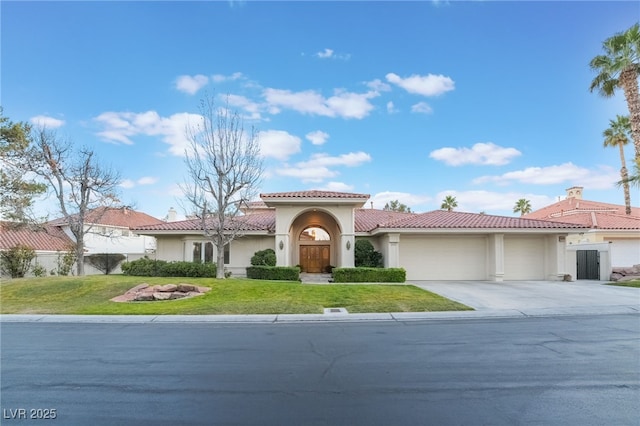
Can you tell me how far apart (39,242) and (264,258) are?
64.2 ft

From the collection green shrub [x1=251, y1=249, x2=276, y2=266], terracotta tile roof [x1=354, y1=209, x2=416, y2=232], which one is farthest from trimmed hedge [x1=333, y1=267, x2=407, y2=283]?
terracotta tile roof [x1=354, y1=209, x2=416, y2=232]

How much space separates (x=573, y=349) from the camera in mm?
7551

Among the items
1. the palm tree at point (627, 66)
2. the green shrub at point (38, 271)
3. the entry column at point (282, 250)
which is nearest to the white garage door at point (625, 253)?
the palm tree at point (627, 66)

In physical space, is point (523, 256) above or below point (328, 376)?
above

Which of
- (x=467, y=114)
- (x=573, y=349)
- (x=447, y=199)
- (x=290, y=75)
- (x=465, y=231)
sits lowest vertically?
(x=573, y=349)

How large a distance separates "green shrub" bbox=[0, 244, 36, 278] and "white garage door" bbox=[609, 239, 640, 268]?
38706mm

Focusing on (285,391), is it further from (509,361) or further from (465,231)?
(465,231)

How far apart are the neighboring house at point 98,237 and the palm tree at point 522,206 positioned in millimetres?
42518

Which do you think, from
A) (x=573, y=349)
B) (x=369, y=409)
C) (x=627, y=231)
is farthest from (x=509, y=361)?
(x=627, y=231)

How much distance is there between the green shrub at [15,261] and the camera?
22.7 m

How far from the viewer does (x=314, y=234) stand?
29.2 meters

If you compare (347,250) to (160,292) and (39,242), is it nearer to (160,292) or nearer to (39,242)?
(160,292)

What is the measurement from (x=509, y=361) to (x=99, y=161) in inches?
914

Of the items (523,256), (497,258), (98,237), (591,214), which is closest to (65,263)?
(98,237)
